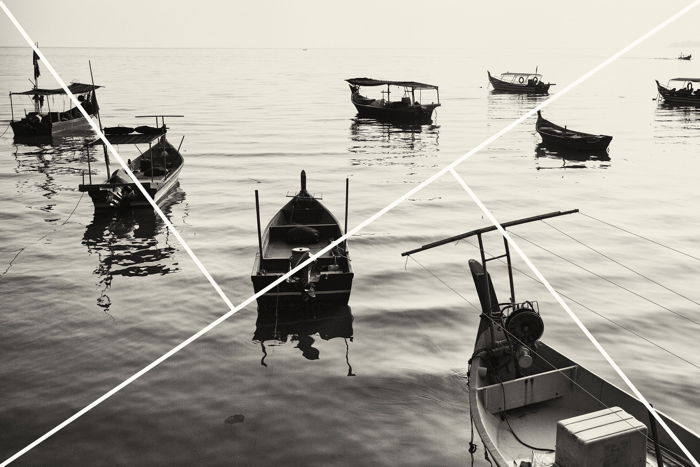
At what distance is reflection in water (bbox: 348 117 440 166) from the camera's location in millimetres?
47375

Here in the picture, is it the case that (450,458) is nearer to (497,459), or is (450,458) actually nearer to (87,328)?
(497,459)

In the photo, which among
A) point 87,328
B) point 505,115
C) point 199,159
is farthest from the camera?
point 505,115

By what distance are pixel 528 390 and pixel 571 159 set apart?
38202 mm

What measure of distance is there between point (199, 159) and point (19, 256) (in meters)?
22.9

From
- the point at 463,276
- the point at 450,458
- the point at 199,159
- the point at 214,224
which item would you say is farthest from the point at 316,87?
the point at 450,458

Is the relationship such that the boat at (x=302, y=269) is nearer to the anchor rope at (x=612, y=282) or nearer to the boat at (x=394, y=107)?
the anchor rope at (x=612, y=282)

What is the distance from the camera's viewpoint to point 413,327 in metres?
18.5

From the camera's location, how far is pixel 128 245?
25984 millimetres

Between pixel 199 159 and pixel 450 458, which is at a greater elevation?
pixel 199 159

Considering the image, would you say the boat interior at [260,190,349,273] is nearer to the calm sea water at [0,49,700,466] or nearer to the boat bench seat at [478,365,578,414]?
the calm sea water at [0,49,700,466]

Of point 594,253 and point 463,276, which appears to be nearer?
point 463,276

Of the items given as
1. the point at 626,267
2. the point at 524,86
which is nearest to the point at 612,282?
the point at 626,267

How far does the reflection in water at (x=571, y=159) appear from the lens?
44.6m

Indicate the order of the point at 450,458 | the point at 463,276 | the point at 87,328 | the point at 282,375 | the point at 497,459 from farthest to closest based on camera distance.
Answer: the point at 463,276, the point at 87,328, the point at 282,375, the point at 450,458, the point at 497,459
